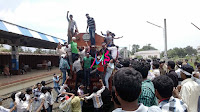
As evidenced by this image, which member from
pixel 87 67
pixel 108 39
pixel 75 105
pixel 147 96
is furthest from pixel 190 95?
pixel 108 39

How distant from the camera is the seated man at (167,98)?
1865 millimetres

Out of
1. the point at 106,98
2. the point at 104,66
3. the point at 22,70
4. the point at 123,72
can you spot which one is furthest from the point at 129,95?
the point at 22,70

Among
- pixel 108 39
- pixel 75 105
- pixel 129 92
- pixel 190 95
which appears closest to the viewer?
pixel 129 92

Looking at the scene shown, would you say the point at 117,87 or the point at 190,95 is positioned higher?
→ the point at 117,87

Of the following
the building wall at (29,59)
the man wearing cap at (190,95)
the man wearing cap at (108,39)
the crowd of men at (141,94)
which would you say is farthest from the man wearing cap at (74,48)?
the building wall at (29,59)

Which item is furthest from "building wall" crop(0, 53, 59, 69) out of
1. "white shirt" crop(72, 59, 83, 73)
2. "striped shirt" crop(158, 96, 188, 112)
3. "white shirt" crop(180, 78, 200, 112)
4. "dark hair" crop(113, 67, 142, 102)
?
"dark hair" crop(113, 67, 142, 102)

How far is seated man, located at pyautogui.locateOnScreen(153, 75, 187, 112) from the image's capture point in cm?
187

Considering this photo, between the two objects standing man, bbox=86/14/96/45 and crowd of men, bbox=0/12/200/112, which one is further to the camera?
standing man, bbox=86/14/96/45

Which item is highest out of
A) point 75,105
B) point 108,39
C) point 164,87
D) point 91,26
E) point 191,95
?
point 91,26

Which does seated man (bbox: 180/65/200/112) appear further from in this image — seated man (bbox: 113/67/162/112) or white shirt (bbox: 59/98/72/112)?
white shirt (bbox: 59/98/72/112)

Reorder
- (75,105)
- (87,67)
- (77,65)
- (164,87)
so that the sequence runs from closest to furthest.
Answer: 1. (164,87)
2. (75,105)
3. (87,67)
4. (77,65)

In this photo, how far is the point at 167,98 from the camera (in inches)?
78.3

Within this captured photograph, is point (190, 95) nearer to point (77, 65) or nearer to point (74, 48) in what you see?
point (77, 65)

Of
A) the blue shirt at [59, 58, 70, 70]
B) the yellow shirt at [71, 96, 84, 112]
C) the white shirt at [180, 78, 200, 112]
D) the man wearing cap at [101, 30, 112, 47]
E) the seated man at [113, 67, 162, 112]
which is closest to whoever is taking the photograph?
the seated man at [113, 67, 162, 112]
